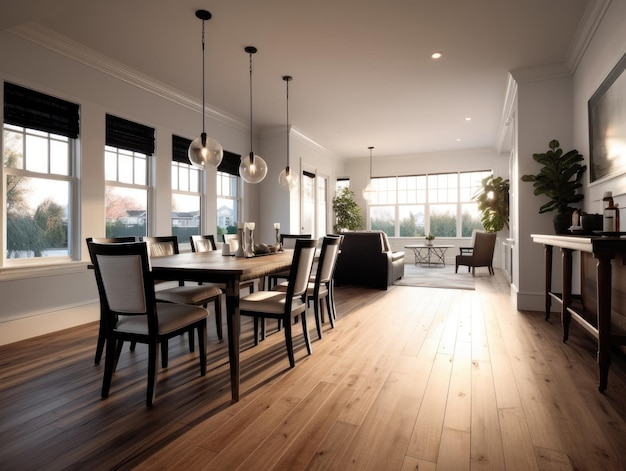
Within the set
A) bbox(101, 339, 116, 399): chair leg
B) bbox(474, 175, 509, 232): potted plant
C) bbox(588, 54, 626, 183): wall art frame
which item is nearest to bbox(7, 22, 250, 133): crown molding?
bbox(101, 339, 116, 399): chair leg

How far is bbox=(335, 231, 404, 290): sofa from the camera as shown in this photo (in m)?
5.76

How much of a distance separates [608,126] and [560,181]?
3.59 feet

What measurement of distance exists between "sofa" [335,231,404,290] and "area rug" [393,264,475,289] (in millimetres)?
556

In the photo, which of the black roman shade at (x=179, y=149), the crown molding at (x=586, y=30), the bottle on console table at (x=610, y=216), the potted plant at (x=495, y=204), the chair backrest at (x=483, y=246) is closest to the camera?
the bottle on console table at (x=610, y=216)

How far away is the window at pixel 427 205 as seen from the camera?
9.42 m

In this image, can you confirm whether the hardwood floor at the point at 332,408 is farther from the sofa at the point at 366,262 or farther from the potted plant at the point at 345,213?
the potted plant at the point at 345,213

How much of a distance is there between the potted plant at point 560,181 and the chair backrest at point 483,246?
3.25 m

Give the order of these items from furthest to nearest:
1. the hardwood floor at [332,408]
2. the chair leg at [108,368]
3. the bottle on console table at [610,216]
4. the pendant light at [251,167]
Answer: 1. the pendant light at [251,167]
2. the bottle on console table at [610,216]
3. the chair leg at [108,368]
4. the hardwood floor at [332,408]

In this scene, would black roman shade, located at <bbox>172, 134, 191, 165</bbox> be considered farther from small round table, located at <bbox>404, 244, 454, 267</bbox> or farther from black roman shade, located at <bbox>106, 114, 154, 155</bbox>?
small round table, located at <bbox>404, 244, 454, 267</bbox>

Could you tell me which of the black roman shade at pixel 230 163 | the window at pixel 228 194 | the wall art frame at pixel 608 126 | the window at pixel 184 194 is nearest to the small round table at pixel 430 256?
the window at pixel 228 194

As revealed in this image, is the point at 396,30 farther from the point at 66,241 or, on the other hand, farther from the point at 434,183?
the point at 434,183

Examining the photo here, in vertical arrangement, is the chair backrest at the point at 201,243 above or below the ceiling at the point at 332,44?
below

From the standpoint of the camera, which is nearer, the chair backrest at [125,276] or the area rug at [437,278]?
the chair backrest at [125,276]

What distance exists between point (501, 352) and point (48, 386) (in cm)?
311
